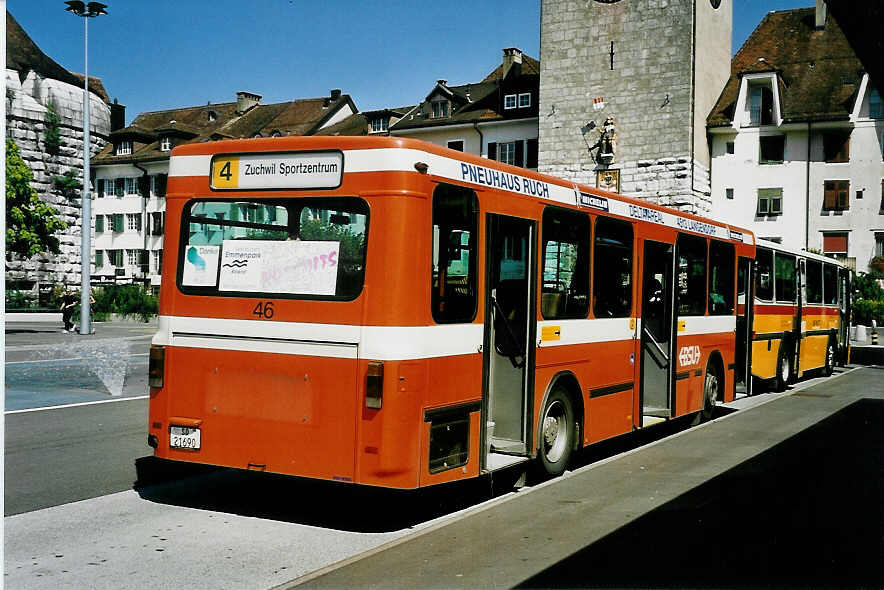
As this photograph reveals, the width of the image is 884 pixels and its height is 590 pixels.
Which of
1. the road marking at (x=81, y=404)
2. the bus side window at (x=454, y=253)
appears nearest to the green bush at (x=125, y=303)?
the road marking at (x=81, y=404)

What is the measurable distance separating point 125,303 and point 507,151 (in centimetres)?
2359

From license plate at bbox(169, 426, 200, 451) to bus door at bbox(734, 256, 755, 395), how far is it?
33.4ft

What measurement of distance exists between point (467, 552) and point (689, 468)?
434 cm

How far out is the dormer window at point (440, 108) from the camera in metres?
60.9

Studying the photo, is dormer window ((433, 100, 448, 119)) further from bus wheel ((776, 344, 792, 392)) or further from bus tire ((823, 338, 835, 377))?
bus wheel ((776, 344, 792, 392))

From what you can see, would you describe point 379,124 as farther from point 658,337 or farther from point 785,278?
point 658,337

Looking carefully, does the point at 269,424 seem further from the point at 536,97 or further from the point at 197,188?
the point at 536,97

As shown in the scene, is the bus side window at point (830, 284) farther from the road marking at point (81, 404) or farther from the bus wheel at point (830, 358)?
the road marking at point (81, 404)

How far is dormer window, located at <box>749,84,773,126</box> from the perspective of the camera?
51.4 meters

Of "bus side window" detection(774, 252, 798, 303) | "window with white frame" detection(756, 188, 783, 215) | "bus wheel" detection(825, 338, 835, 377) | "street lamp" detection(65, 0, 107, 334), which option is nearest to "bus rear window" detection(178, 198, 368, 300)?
"bus side window" detection(774, 252, 798, 303)

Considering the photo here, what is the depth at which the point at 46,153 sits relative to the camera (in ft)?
225

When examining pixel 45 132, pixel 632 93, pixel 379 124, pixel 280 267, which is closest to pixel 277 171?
pixel 280 267

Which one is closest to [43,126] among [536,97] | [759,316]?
[536,97]

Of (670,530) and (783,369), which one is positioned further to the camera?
(783,369)
